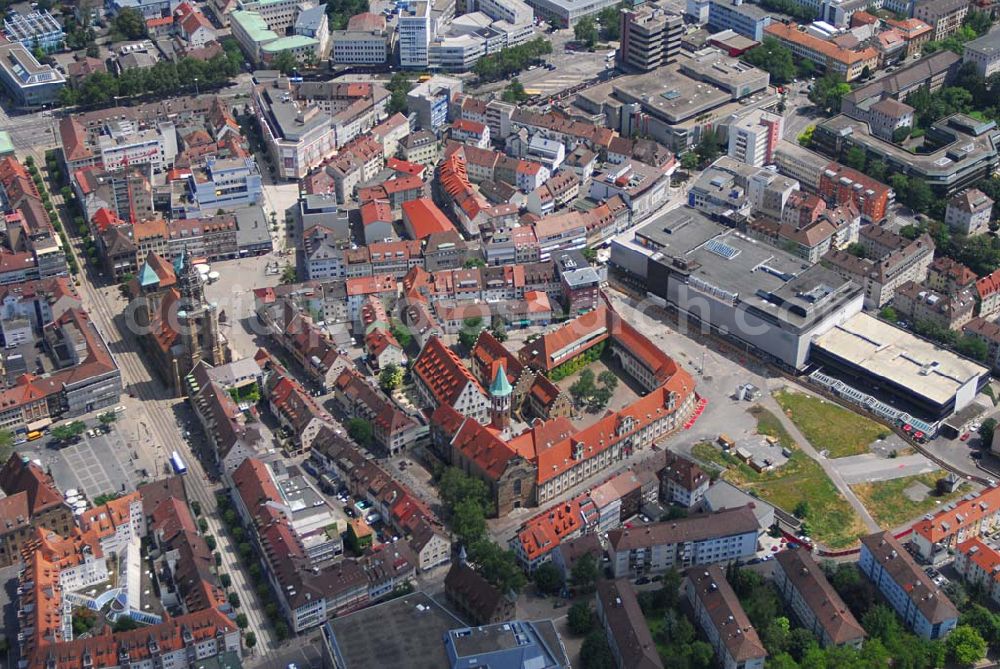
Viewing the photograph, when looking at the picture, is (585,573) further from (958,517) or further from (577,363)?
(577,363)

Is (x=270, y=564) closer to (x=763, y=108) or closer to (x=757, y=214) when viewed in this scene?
(x=757, y=214)

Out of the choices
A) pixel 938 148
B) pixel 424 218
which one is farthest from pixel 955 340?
pixel 424 218

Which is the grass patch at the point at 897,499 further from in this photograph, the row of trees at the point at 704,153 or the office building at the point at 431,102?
the office building at the point at 431,102

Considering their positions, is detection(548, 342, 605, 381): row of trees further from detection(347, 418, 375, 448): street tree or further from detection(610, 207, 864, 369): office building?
detection(347, 418, 375, 448): street tree

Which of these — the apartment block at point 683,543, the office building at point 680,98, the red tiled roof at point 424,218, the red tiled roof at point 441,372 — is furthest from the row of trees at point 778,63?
the apartment block at point 683,543

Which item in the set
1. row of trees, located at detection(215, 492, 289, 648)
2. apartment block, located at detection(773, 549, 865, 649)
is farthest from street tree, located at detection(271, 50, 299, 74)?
apartment block, located at detection(773, 549, 865, 649)

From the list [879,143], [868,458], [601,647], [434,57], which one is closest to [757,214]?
[879,143]
